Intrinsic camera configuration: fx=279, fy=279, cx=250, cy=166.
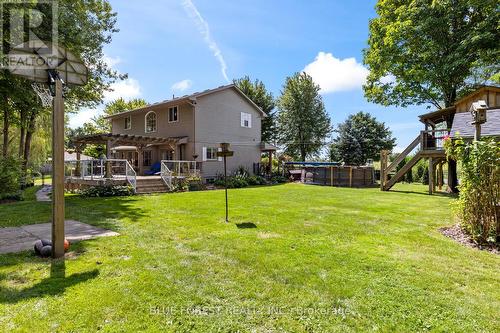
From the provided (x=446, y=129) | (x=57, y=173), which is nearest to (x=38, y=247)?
(x=57, y=173)

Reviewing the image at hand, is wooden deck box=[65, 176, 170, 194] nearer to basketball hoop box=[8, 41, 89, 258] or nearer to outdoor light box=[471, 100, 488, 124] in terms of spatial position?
basketball hoop box=[8, 41, 89, 258]

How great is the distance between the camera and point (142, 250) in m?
4.52

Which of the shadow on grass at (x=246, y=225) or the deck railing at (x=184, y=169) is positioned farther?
the deck railing at (x=184, y=169)

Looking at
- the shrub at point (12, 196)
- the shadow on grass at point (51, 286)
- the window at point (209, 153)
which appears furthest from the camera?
the window at point (209, 153)

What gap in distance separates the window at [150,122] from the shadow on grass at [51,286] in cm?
1814

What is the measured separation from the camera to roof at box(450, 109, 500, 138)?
9999 millimetres

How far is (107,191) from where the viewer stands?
39.7ft

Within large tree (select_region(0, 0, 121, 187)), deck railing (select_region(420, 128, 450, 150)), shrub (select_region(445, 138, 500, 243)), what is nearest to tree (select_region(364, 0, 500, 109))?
deck railing (select_region(420, 128, 450, 150))

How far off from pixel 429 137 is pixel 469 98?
2.46 m

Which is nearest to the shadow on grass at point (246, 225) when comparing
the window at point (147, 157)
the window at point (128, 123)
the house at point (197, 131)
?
the house at point (197, 131)

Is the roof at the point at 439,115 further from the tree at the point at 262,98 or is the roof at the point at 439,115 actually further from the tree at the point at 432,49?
the tree at the point at 262,98

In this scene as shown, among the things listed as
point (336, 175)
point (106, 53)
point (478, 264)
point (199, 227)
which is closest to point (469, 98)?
point (336, 175)

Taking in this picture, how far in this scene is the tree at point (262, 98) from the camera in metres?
33.6

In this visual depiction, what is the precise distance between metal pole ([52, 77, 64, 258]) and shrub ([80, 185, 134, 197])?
8.45 meters
